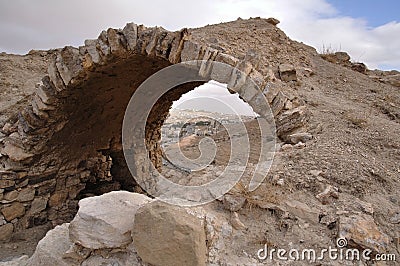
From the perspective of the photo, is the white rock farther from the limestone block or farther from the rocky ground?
the limestone block

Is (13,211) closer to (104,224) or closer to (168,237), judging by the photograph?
(104,224)

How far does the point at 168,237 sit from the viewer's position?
1.86 m

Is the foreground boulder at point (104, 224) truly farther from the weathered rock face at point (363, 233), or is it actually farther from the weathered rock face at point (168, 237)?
the weathered rock face at point (363, 233)

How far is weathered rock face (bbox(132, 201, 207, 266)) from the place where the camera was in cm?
184

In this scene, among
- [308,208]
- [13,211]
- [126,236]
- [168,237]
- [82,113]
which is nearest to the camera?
[168,237]

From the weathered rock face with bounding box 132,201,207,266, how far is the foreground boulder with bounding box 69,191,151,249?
0.16m

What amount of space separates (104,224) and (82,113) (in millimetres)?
3059

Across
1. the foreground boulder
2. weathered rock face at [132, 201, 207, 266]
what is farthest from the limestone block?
weathered rock face at [132, 201, 207, 266]

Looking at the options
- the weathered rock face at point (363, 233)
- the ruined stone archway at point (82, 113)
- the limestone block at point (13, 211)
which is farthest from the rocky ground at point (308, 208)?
the ruined stone archway at point (82, 113)

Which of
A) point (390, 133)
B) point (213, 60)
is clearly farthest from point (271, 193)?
point (390, 133)

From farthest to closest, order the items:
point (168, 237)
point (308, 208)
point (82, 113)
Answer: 1. point (82, 113)
2. point (308, 208)
3. point (168, 237)

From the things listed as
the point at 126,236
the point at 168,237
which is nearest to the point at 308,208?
the point at 168,237

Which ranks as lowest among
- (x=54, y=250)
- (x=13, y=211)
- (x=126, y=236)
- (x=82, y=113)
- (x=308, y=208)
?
(x=13, y=211)

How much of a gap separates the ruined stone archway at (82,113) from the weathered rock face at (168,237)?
1768 mm
